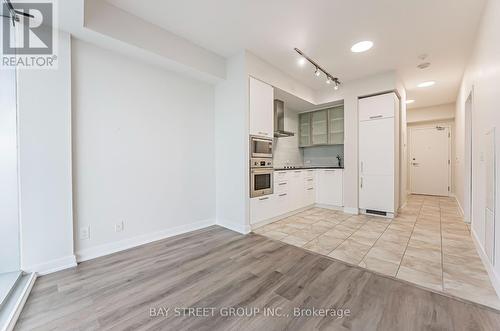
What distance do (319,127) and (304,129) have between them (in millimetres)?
420

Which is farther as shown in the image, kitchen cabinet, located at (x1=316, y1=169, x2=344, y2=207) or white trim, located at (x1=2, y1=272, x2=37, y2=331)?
kitchen cabinet, located at (x1=316, y1=169, x2=344, y2=207)

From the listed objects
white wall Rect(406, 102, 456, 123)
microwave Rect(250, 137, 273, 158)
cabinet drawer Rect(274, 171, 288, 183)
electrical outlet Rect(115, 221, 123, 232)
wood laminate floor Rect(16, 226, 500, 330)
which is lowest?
wood laminate floor Rect(16, 226, 500, 330)

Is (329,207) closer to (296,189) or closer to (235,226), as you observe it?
(296,189)

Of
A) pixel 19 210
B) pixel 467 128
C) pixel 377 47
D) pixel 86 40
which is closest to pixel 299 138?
pixel 377 47

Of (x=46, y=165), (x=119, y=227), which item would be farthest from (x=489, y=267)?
(x=46, y=165)

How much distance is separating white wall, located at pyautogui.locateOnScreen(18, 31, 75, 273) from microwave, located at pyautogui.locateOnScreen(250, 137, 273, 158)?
221 cm

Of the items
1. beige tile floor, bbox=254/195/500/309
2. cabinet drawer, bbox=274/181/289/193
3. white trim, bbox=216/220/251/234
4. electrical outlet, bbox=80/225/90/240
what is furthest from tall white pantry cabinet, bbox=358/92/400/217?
electrical outlet, bbox=80/225/90/240

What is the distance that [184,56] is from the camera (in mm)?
2799

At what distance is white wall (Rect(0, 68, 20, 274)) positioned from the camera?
5.97 feet

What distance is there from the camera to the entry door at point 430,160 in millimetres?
6133

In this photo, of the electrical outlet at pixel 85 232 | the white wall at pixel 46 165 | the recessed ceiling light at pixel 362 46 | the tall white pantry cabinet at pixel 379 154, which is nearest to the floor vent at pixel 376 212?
the tall white pantry cabinet at pixel 379 154

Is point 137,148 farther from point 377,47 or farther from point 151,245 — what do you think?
point 377,47

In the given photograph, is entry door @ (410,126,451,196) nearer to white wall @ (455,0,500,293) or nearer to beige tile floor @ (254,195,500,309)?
beige tile floor @ (254,195,500,309)

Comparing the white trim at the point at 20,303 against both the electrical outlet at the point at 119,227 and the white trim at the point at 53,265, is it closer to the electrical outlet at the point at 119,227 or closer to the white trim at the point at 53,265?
the white trim at the point at 53,265
